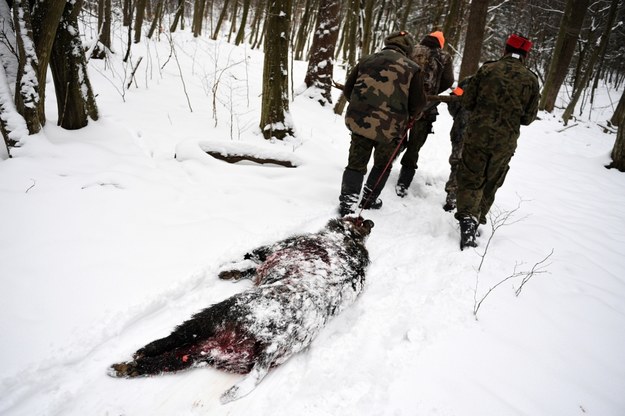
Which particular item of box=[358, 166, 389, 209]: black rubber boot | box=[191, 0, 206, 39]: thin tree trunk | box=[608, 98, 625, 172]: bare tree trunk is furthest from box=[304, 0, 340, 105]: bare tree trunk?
box=[191, 0, 206, 39]: thin tree trunk

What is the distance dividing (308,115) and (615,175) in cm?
664

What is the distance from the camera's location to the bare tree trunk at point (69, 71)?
349 cm

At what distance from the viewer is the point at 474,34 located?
6.84m

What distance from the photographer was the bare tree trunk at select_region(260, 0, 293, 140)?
444 centimetres

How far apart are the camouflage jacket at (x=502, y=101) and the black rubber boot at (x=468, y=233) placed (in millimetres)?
805

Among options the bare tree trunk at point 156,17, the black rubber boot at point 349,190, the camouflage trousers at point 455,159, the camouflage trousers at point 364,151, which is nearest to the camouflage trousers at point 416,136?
the camouflage trousers at point 455,159

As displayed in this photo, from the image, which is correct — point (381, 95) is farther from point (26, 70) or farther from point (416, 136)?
point (26, 70)

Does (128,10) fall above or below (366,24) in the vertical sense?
below

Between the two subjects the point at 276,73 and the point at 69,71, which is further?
the point at 276,73

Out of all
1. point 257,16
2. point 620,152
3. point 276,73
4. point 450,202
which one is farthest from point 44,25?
point 257,16

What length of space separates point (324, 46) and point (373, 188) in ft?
18.1

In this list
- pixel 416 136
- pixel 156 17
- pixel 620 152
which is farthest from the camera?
pixel 156 17

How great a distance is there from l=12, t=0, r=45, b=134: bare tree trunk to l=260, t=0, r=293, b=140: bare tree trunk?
8.68 feet

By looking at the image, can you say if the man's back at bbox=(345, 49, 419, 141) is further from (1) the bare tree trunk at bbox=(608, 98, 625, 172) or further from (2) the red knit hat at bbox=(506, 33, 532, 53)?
(1) the bare tree trunk at bbox=(608, 98, 625, 172)
